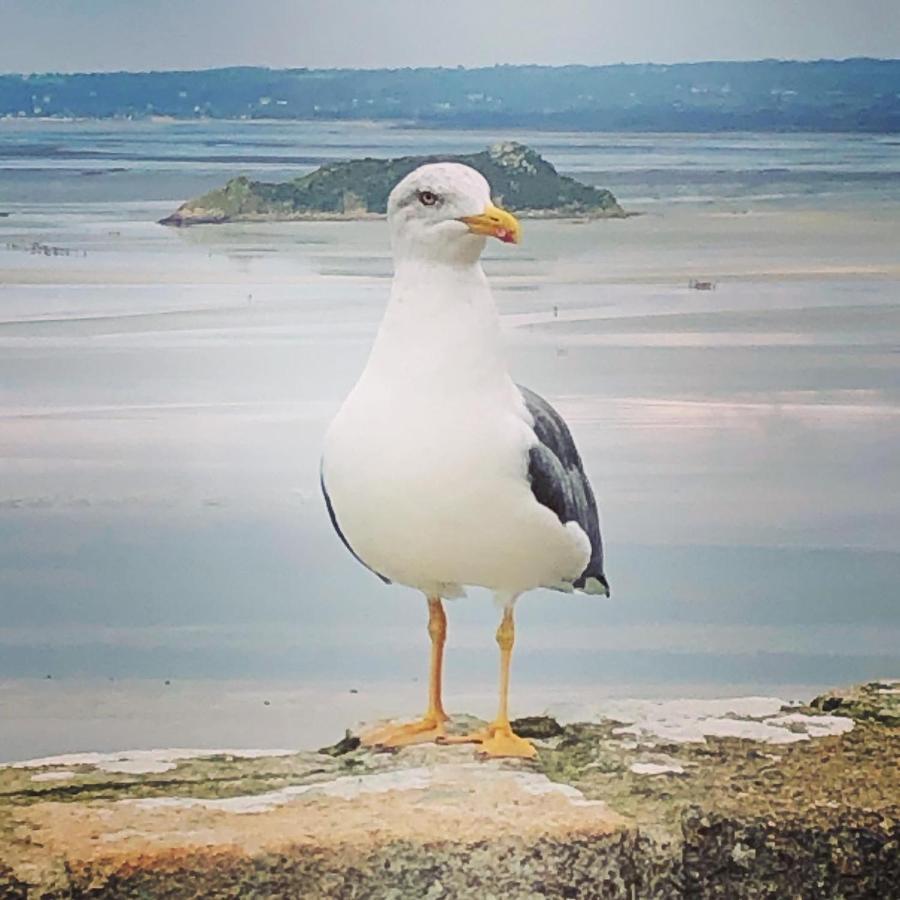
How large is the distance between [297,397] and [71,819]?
567mm

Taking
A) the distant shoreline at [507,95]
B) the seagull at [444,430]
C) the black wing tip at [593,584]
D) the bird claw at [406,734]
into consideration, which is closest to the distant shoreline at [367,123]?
the distant shoreline at [507,95]

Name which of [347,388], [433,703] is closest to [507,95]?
[347,388]

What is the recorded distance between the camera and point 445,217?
1.54m

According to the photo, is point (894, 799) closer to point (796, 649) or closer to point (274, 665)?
point (796, 649)

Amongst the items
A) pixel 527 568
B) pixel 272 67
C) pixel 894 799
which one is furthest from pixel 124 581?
pixel 894 799

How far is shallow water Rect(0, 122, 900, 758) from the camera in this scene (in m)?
1.85

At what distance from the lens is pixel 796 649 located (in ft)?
6.25

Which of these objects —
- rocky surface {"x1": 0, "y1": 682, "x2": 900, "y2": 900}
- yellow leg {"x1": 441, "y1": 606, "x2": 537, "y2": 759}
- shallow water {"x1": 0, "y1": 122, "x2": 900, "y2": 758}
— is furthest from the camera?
shallow water {"x1": 0, "y1": 122, "x2": 900, "y2": 758}

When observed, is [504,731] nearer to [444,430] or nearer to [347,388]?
[444,430]

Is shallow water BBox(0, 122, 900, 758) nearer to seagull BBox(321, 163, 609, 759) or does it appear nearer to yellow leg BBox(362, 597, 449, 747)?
yellow leg BBox(362, 597, 449, 747)

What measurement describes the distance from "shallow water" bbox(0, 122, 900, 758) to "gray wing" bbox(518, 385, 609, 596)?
0.57 feet

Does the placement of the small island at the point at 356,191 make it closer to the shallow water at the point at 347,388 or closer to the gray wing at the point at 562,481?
the shallow water at the point at 347,388

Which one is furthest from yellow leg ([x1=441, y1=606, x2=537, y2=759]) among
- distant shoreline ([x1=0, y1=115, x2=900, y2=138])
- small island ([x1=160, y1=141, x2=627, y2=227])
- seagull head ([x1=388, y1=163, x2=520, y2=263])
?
distant shoreline ([x1=0, y1=115, x2=900, y2=138])

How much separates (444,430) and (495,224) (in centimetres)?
21
